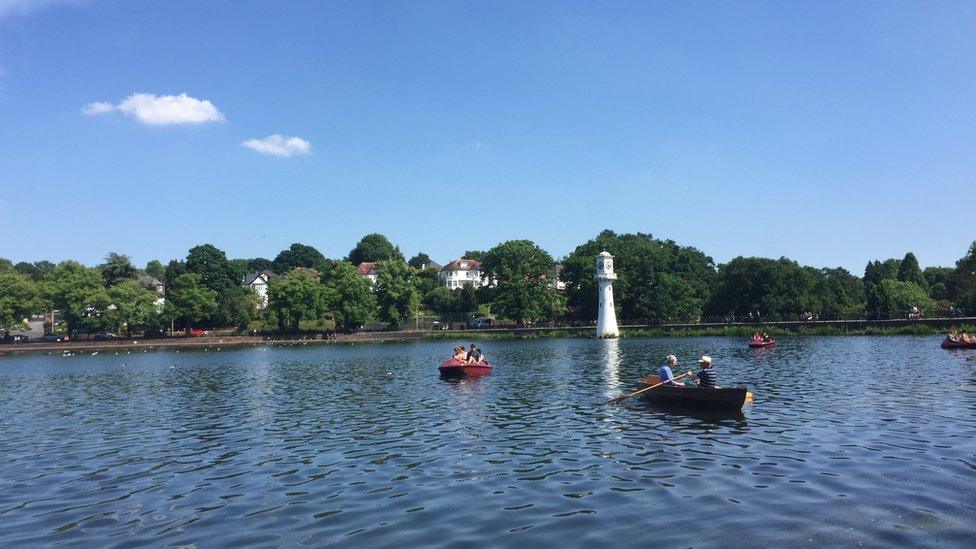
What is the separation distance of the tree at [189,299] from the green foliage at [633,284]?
60568 millimetres

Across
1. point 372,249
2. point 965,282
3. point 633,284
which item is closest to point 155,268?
point 372,249

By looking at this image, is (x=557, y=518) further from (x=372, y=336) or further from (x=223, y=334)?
(x=223, y=334)

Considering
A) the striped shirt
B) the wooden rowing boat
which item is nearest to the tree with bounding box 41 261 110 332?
the wooden rowing boat

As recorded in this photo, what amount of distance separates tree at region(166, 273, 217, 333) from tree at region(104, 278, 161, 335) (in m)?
3.20

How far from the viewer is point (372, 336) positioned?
10681 centimetres

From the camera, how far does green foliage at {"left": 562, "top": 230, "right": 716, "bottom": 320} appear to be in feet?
344

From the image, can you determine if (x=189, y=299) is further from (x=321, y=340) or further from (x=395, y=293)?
(x=395, y=293)

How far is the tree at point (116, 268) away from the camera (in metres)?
132

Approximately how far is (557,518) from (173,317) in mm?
113595

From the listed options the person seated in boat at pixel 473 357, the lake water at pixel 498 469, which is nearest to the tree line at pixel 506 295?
the person seated in boat at pixel 473 357

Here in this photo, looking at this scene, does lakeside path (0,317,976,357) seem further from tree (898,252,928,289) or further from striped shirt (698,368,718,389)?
striped shirt (698,368,718,389)

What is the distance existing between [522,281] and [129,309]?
62248mm

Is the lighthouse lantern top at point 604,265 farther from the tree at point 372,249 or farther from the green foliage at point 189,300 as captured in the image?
the tree at point 372,249

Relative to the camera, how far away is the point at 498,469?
1548 centimetres
